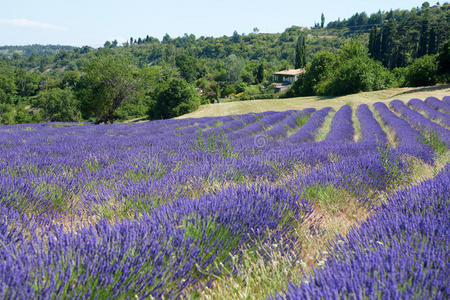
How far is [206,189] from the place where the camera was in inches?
108

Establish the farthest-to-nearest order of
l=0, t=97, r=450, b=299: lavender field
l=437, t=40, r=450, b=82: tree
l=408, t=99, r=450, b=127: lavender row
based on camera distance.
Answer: l=437, t=40, r=450, b=82: tree → l=408, t=99, r=450, b=127: lavender row → l=0, t=97, r=450, b=299: lavender field

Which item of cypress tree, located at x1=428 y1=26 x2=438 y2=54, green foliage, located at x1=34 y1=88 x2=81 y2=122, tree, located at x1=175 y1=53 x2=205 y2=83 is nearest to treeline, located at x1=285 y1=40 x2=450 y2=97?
cypress tree, located at x1=428 y1=26 x2=438 y2=54

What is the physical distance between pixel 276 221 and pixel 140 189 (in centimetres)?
118

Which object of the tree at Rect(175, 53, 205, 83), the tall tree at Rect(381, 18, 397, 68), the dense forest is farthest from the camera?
the tree at Rect(175, 53, 205, 83)

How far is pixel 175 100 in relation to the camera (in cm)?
3659

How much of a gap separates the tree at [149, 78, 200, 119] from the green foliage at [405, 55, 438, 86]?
2488 centimetres

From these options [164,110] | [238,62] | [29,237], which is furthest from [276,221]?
[238,62]

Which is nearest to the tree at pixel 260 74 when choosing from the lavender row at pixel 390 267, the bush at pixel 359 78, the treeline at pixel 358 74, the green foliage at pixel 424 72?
the treeline at pixel 358 74

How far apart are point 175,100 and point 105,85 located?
37.9ft

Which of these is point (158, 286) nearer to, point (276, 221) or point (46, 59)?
point (276, 221)

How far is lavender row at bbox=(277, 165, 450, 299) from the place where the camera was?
0.93 meters

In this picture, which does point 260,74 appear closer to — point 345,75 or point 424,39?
point 424,39

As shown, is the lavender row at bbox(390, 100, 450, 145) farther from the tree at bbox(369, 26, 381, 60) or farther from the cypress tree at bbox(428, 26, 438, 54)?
the tree at bbox(369, 26, 381, 60)

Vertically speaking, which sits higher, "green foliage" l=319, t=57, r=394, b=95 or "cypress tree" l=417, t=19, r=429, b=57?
"cypress tree" l=417, t=19, r=429, b=57
